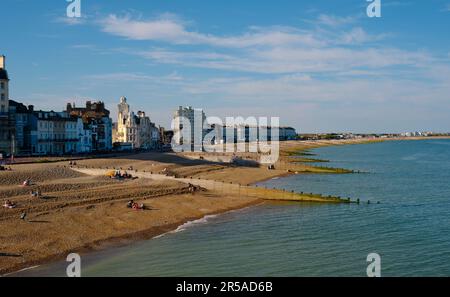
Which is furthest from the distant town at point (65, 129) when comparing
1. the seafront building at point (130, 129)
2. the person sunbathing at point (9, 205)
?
the person sunbathing at point (9, 205)

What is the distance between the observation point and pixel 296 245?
1281 inches

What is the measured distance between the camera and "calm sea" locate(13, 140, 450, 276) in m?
26.8

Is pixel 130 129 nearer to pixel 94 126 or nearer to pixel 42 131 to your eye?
pixel 94 126

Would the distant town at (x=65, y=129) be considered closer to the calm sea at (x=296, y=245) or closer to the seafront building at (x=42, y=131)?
the seafront building at (x=42, y=131)

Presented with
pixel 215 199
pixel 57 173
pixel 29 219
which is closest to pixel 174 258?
pixel 29 219

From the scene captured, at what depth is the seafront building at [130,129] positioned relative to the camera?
394ft

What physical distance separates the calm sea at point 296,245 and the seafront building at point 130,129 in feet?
253

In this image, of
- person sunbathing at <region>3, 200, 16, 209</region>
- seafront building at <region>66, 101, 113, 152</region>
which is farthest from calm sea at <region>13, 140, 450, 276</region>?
seafront building at <region>66, 101, 113, 152</region>

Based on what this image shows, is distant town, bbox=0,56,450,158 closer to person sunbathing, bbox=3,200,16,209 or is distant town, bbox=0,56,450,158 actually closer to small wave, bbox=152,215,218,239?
person sunbathing, bbox=3,200,16,209

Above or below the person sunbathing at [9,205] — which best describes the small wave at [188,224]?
below

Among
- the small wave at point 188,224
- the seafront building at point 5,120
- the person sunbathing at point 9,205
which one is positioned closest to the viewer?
the small wave at point 188,224

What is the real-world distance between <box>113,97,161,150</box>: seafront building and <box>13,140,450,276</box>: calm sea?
77.0m
